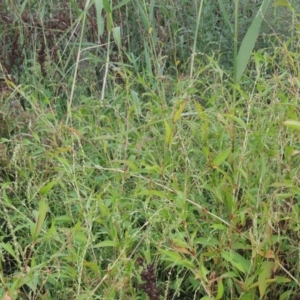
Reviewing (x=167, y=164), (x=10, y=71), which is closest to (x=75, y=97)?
(x=10, y=71)

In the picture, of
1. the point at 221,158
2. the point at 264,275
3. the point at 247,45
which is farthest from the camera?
the point at 247,45

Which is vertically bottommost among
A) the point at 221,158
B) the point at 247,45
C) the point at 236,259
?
the point at 236,259

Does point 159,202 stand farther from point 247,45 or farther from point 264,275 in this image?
point 247,45

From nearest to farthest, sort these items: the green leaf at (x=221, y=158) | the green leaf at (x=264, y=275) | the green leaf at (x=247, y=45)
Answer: the green leaf at (x=264, y=275) → the green leaf at (x=221, y=158) → the green leaf at (x=247, y=45)

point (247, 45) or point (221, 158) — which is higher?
point (247, 45)

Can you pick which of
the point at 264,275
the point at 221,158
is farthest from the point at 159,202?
the point at 264,275

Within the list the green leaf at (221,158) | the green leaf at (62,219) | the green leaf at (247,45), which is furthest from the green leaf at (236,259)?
the green leaf at (247,45)

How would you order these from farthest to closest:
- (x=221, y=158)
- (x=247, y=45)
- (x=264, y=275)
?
(x=247, y=45) → (x=221, y=158) → (x=264, y=275)

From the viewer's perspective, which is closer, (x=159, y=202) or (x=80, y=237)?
(x=80, y=237)

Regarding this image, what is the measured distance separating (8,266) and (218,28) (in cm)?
166

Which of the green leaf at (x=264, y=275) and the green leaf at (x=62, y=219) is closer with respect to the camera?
the green leaf at (x=264, y=275)

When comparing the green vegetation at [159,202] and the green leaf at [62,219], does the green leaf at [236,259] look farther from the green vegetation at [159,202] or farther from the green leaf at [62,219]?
the green leaf at [62,219]

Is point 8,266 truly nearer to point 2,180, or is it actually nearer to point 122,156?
point 2,180

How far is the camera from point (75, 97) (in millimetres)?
2572
